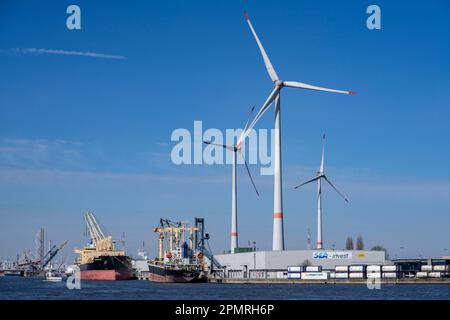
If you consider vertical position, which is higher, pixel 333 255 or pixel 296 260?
→ pixel 333 255

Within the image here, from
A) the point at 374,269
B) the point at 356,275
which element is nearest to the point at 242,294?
the point at 374,269

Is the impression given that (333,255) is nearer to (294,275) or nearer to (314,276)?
(314,276)

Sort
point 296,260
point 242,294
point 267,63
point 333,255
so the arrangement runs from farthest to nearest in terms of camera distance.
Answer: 1. point 333,255
2. point 296,260
3. point 267,63
4. point 242,294

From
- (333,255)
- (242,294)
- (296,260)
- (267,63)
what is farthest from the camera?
(333,255)

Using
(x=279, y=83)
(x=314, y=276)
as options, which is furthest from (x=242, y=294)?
(x=314, y=276)

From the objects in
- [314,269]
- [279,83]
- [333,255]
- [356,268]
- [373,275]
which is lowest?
[373,275]

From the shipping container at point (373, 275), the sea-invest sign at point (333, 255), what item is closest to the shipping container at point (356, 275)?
the shipping container at point (373, 275)

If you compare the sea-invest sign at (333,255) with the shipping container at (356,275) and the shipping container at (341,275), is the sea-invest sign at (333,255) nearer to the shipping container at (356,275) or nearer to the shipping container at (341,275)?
the shipping container at (341,275)

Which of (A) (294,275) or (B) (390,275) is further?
(A) (294,275)

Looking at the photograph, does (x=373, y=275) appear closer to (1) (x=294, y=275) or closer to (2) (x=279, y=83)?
(1) (x=294, y=275)

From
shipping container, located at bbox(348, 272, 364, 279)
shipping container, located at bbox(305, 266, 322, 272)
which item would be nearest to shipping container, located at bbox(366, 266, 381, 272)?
shipping container, located at bbox(348, 272, 364, 279)

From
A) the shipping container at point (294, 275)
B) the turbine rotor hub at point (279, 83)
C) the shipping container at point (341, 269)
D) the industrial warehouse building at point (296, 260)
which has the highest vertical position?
the turbine rotor hub at point (279, 83)
